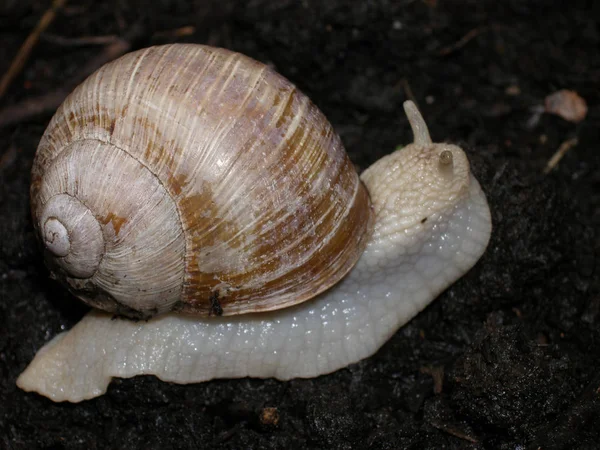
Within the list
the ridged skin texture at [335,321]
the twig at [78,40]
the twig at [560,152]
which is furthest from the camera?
the twig at [78,40]

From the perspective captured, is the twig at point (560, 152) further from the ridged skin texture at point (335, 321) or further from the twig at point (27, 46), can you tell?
the twig at point (27, 46)

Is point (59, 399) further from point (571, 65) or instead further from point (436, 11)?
point (571, 65)

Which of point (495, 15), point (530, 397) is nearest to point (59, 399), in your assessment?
point (530, 397)

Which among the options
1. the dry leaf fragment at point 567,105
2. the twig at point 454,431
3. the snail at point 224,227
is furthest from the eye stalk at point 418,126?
the twig at point 454,431

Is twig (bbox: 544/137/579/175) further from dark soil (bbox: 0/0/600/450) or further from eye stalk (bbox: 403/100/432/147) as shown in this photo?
eye stalk (bbox: 403/100/432/147)

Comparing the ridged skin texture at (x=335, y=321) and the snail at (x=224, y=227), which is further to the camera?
the ridged skin texture at (x=335, y=321)

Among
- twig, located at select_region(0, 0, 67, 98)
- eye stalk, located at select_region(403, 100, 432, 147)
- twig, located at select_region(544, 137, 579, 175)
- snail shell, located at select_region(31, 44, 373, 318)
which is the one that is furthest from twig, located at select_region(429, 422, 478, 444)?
twig, located at select_region(0, 0, 67, 98)

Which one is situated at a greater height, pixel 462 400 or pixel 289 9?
pixel 289 9
